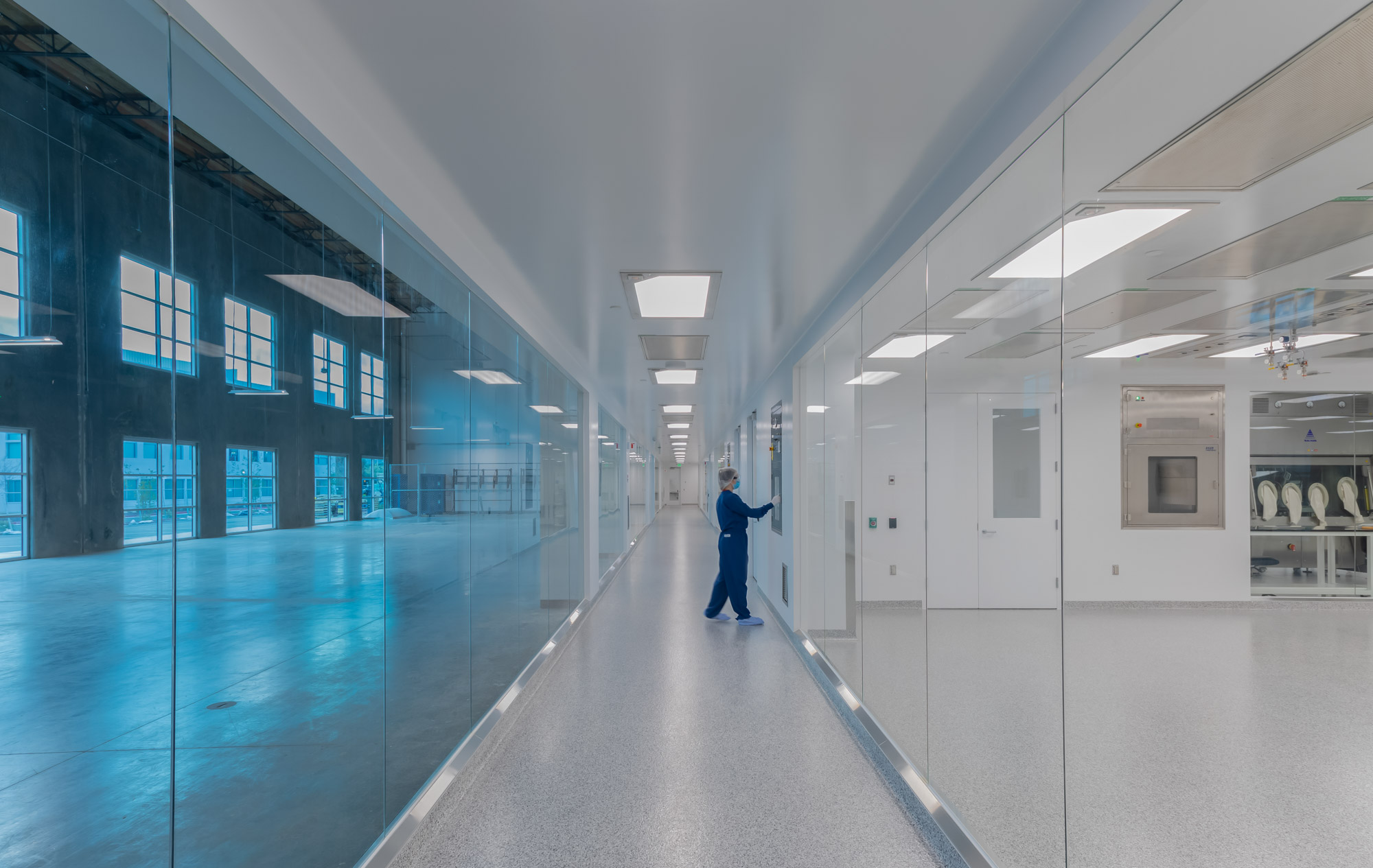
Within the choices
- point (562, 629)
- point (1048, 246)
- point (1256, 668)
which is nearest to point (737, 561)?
point (562, 629)

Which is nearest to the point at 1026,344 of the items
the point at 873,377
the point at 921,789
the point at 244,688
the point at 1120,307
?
the point at 1120,307

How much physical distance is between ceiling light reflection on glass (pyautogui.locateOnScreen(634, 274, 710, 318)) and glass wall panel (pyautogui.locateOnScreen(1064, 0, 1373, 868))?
8.63 ft

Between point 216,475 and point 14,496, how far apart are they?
0.63 m

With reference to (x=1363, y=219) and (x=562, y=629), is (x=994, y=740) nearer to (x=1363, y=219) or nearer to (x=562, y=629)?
(x=1363, y=219)

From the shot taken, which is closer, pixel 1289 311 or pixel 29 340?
pixel 29 340

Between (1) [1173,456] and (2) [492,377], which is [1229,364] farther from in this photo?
(2) [492,377]

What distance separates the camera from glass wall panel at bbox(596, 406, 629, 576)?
10.0 m

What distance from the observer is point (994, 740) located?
9.65 feet

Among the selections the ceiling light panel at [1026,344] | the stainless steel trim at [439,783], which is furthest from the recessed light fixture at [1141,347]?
the stainless steel trim at [439,783]

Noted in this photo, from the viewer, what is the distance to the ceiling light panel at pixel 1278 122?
5.25 feet

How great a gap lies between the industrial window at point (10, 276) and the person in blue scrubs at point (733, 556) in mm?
6584

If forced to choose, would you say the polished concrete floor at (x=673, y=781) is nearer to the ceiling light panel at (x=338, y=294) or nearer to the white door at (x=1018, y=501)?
the white door at (x=1018, y=501)

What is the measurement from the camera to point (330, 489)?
2.42 meters

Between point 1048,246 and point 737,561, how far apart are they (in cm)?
582
